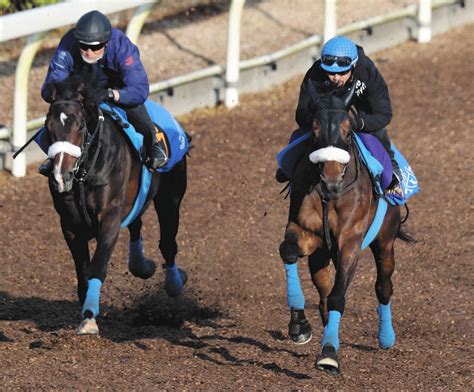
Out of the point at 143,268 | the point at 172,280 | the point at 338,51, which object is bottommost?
the point at 172,280

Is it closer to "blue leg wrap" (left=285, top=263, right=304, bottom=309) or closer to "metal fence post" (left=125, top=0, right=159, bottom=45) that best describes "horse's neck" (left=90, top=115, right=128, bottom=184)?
"blue leg wrap" (left=285, top=263, right=304, bottom=309)

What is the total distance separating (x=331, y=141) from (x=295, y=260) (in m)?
0.89

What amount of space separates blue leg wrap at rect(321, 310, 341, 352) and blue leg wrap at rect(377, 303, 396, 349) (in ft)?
3.64

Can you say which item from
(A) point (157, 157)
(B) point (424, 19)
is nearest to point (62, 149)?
(A) point (157, 157)

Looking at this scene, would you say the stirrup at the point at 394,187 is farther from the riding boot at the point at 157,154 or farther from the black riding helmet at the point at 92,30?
the black riding helmet at the point at 92,30

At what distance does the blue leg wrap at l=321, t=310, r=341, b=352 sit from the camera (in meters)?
8.01

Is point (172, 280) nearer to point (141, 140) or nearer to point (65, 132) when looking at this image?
point (141, 140)

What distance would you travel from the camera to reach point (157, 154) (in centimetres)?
934

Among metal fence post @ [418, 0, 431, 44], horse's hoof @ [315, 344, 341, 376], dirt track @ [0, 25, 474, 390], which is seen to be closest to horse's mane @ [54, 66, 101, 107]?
dirt track @ [0, 25, 474, 390]

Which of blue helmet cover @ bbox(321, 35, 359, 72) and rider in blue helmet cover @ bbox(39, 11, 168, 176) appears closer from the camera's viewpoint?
blue helmet cover @ bbox(321, 35, 359, 72)

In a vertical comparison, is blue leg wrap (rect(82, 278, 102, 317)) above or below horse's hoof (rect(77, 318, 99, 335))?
above

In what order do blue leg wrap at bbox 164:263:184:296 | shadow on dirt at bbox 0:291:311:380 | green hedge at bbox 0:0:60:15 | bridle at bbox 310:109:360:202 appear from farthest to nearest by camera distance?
green hedge at bbox 0:0:60:15 < blue leg wrap at bbox 164:263:184:296 < shadow on dirt at bbox 0:291:311:380 < bridle at bbox 310:109:360:202

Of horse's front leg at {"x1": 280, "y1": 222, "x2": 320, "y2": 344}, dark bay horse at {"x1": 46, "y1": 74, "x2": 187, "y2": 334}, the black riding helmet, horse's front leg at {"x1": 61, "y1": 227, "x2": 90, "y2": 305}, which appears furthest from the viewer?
horse's front leg at {"x1": 61, "y1": 227, "x2": 90, "y2": 305}

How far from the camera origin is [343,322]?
988 cm
